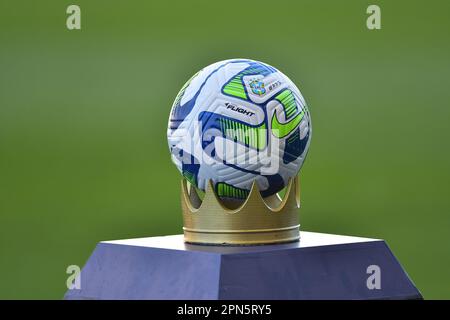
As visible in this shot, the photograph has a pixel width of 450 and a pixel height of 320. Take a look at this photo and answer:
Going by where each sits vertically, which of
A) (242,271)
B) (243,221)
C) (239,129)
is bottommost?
(242,271)

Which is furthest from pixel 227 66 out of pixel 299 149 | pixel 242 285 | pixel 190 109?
pixel 242 285

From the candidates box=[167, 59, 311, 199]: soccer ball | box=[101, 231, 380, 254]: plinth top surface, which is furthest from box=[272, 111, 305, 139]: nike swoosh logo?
box=[101, 231, 380, 254]: plinth top surface

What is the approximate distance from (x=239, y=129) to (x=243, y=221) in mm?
339

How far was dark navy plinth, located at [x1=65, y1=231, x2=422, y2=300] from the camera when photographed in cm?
272

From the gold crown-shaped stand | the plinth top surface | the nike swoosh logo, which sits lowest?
the plinth top surface

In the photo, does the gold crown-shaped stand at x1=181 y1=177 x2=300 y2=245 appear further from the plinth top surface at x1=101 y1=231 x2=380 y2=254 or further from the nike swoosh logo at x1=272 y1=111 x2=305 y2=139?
the nike swoosh logo at x1=272 y1=111 x2=305 y2=139

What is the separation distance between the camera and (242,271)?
8.95 feet

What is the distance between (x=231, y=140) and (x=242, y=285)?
540 mm

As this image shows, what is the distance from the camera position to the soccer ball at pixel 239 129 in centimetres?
294

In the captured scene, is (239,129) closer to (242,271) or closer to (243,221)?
(243,221)

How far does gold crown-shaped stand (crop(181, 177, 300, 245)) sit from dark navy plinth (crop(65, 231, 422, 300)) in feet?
0.19

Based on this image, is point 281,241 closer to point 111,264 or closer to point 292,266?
point 292,266

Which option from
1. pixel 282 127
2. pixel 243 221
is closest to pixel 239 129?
pixel 282 127

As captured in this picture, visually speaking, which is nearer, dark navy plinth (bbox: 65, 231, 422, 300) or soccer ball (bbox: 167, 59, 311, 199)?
dark navy plinth (bbox: 65, 231, 422, 300)
